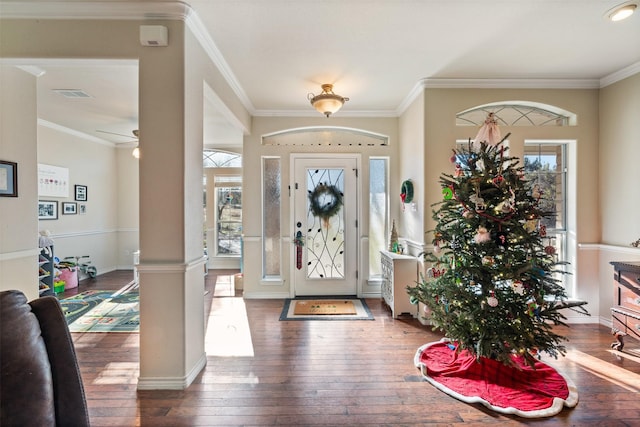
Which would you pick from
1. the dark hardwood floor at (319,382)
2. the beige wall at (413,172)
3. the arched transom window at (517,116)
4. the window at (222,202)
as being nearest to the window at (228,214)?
the window at (222,202)

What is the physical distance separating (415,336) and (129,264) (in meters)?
6.10

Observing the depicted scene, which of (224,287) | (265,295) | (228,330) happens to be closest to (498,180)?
(228,330)

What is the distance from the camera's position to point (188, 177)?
2.31 metres

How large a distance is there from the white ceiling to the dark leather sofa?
1.94 m

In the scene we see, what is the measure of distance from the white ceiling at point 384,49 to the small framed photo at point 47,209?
1.89 m

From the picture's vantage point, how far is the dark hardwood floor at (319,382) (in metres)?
1.97

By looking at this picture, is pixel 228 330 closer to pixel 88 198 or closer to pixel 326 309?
pixel 326 309

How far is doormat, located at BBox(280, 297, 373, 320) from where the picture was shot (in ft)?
12.3

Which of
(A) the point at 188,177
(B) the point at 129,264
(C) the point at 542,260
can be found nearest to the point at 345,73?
(A) the point at 188,177

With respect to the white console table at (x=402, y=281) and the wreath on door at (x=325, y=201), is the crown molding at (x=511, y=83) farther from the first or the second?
the white console table at (x=402, y=281)

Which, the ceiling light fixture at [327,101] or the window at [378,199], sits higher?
the ceiling light fixture at [327,101]

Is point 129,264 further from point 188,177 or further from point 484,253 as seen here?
point 484,253

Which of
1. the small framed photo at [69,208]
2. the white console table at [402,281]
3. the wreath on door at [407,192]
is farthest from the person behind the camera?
the small framed photo at [69,208]

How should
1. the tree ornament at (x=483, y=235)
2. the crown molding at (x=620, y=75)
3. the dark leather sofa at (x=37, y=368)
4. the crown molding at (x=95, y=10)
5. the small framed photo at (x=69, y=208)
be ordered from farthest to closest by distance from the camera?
1. the small framed photo at (x=69, y=208)
2. the crown molding at (x=620, y=75)
3. the tree ornament at (x=483, y=235)
4. the crown molding at (x=95, y=10)
5. the dark leather sofa at (x=37, y=368)
